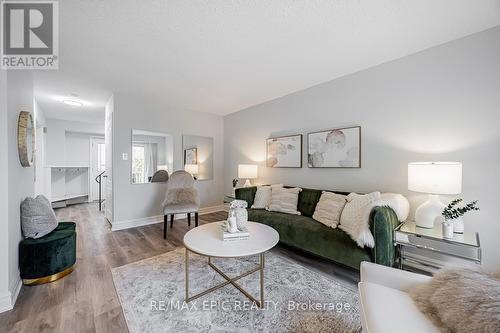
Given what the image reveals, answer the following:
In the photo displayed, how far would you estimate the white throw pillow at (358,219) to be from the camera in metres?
1.76

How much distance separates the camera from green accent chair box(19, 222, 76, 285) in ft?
5.87

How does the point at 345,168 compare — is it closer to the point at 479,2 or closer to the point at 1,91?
the point at 479,2

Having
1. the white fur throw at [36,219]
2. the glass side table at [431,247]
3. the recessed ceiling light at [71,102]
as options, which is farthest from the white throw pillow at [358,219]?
the recessed ceiling light at [71,102]

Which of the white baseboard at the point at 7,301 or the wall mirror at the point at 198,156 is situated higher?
the wall mirror at the point at 198,156

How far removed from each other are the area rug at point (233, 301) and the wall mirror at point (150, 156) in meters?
1.95

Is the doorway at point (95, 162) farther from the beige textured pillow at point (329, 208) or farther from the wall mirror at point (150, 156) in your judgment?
the beige textured pillow at point (329, 208)

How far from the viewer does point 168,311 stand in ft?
4.89

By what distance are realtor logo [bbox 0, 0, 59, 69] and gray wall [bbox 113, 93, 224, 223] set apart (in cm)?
130

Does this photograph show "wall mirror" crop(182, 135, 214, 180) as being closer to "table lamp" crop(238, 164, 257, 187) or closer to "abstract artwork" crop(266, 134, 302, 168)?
"table lamp" crop(238, 164, 257, 187)

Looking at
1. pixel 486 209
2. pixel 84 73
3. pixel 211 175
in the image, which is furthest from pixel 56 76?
pixel 486 209

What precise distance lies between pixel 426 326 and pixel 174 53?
2.85 metres

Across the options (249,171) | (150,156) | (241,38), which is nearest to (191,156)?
(150,156)

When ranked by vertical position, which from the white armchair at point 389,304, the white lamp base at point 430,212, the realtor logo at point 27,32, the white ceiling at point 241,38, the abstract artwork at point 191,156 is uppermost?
the white ceiling at point 241,38

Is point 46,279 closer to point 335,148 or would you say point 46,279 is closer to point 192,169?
point 192,169
